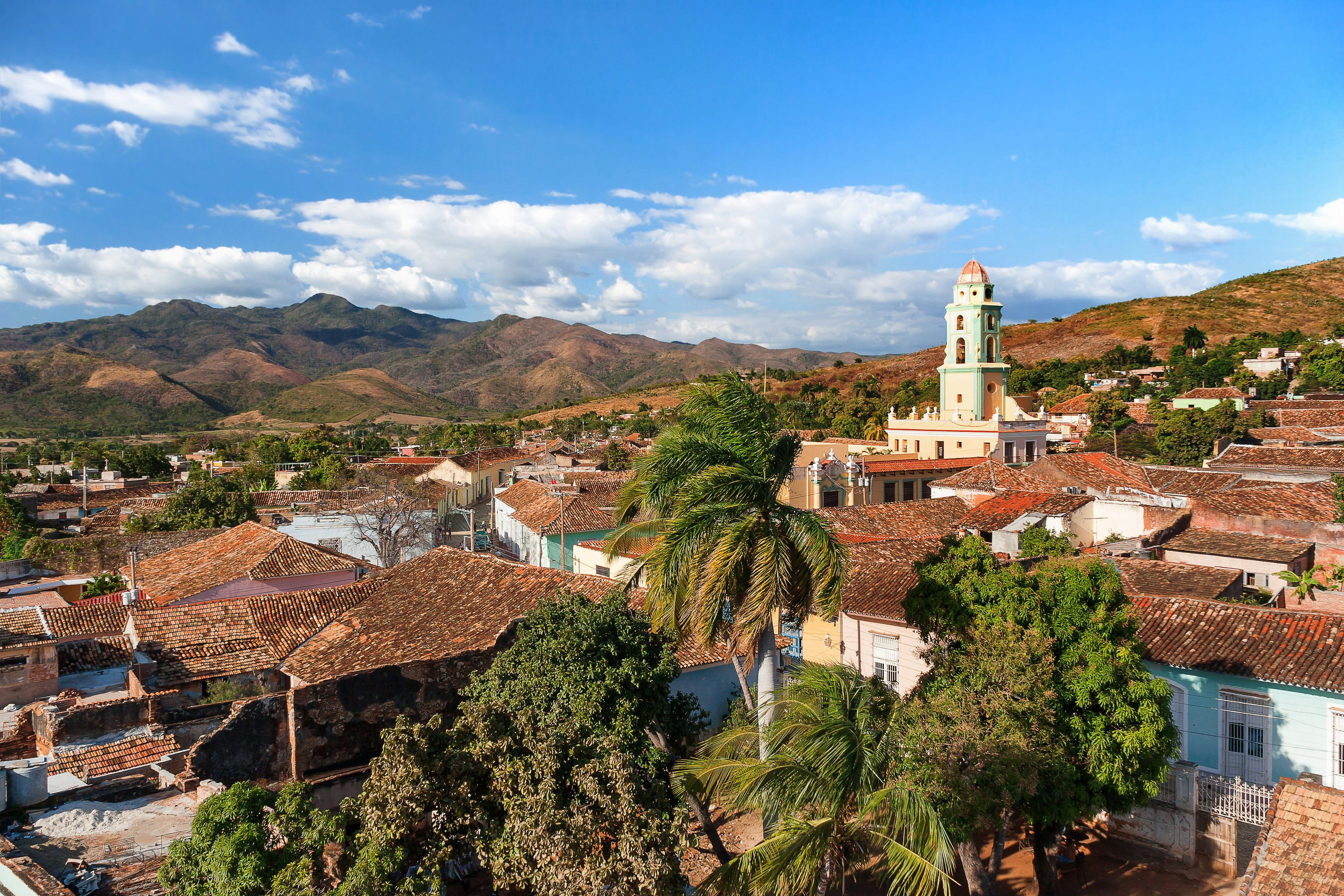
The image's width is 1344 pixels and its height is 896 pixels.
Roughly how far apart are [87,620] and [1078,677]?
816 inches

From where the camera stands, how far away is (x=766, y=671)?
31.1 ft

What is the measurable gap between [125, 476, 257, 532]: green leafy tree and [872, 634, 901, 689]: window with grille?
31.8 metres

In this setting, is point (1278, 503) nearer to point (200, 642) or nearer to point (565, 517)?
point (565, 517)

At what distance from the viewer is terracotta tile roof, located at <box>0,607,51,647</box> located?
1448 cm

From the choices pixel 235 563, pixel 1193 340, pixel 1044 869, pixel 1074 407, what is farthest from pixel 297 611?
pixel 1193 340

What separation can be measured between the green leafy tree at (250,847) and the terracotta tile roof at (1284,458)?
2956 centimetres

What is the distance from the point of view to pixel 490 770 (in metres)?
8.14

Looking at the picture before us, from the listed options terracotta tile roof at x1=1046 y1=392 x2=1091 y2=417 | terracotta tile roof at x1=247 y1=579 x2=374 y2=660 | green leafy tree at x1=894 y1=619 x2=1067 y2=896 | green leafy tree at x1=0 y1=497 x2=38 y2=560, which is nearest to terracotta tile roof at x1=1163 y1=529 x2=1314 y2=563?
green leafy tree at x1=894 y1=619 x2=1067 y2=896

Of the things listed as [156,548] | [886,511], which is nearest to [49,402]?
[156,548]

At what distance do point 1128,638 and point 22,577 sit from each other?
3529 centimetres

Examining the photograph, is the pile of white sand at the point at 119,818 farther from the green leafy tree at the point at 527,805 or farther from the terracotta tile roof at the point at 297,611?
the terracotta tile roof at the point at 297,611

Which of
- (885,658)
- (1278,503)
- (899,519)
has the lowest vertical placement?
(885,658)

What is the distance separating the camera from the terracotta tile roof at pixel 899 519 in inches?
910

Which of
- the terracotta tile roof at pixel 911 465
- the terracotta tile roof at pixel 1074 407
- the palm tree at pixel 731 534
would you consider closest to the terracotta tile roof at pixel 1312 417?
the terracotta tile roof at pixel 1074 407
